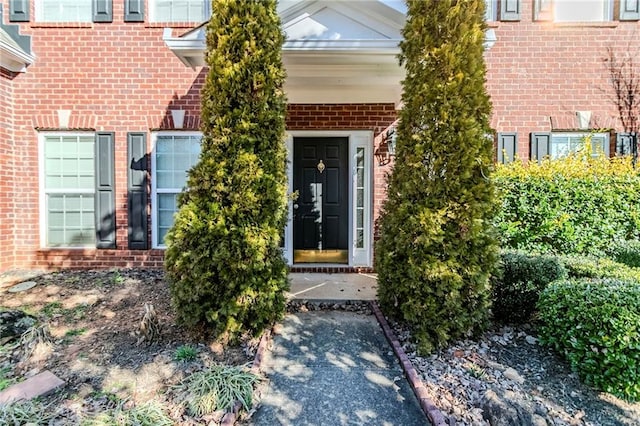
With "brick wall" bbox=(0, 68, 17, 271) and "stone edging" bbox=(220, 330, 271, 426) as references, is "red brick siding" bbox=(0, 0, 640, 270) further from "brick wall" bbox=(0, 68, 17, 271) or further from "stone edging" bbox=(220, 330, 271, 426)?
"stone edging" bbox=(220, 330, 271, 426)

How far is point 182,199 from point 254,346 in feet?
4.90

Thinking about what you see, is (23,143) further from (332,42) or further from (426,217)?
(426,217)

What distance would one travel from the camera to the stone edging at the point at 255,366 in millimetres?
2092

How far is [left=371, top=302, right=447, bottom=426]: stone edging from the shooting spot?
83.5 inches

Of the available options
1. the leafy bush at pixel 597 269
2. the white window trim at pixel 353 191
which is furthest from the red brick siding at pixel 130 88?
the leafy bush at pixel 597 269

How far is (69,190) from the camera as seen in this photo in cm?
530

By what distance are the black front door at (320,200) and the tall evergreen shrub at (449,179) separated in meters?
2.71

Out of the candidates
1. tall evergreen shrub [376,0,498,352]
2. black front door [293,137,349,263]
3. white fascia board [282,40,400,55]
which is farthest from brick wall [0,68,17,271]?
tall evergreen shrub [376,0,498,352]

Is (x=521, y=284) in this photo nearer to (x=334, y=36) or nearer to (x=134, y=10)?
(x=334, y=36)

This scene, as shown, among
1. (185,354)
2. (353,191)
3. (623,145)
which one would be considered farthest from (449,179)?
(623,145)

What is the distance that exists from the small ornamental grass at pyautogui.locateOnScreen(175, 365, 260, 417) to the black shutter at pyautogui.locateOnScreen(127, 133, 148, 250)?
11.4ft

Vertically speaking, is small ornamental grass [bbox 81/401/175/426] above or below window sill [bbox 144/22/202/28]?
below

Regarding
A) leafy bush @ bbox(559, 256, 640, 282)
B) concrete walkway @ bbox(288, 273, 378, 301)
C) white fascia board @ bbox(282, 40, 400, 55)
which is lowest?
concrete walkway @ bbox(288, 273, 378, 301)

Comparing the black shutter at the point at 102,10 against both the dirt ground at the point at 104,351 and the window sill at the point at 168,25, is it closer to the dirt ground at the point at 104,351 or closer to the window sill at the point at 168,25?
the window sill at the point at 168,25
